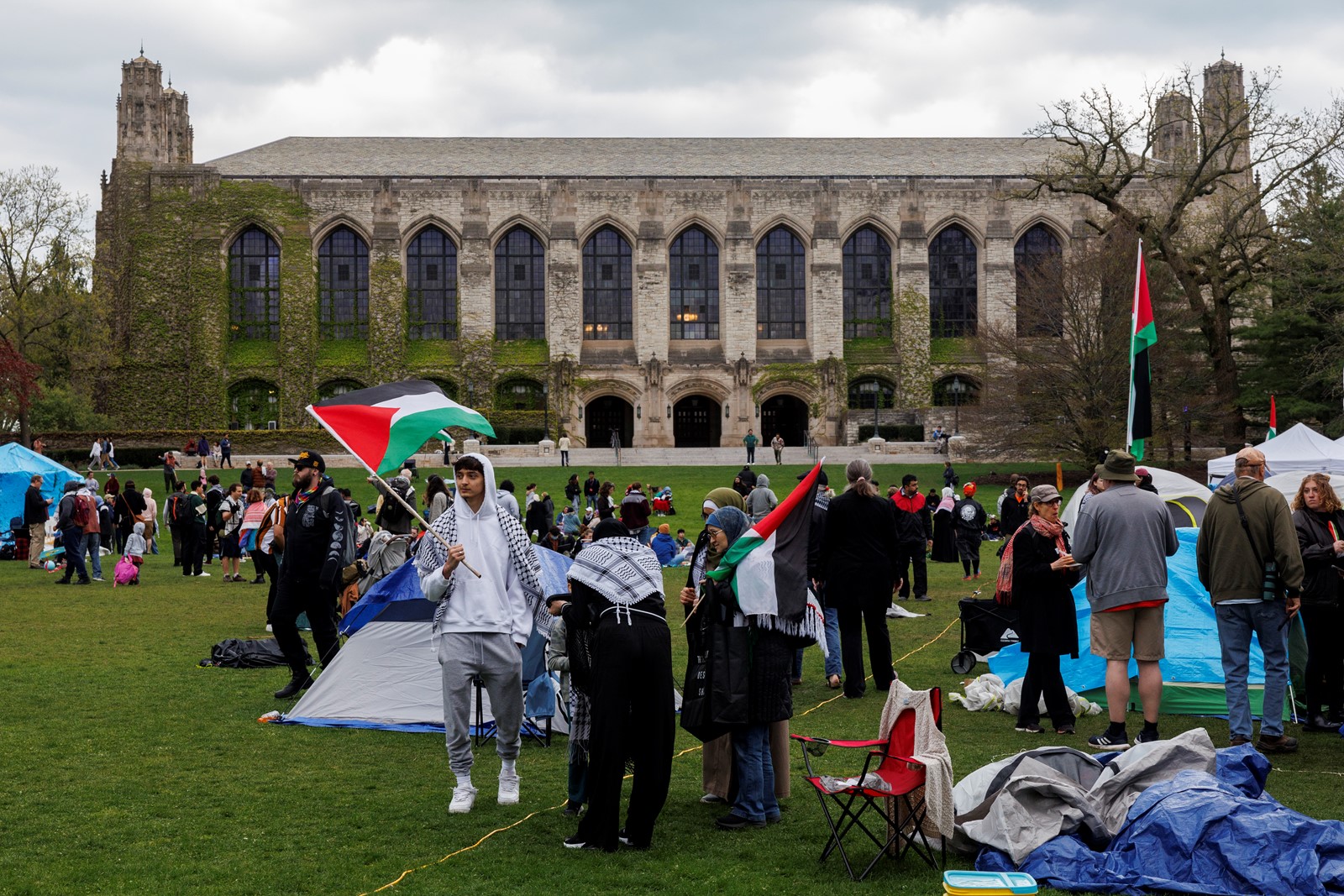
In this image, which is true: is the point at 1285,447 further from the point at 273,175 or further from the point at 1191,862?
the point at 273,175

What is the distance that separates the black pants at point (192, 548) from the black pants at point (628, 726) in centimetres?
1618

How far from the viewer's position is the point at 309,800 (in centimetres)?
681

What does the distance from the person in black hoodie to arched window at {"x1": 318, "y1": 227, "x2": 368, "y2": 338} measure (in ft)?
161

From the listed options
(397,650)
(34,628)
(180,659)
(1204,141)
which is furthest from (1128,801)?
(1204,141)

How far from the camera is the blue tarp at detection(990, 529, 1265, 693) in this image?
9.34m

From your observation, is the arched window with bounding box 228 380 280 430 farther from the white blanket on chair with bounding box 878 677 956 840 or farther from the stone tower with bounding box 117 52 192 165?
the white blanket on chair with bounding box 878 677 956 840

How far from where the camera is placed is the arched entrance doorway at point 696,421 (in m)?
55.5

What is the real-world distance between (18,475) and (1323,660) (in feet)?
75.5

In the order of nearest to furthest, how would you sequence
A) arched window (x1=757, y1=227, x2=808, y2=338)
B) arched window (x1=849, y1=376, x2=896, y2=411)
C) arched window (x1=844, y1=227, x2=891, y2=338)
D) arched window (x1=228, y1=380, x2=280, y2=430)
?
arched window (x1=228, y1=380, x2=280, y2=430), arched window (x1=849, y1=376, x2=896, y2=411), arched window (x1=757, y1=227, x2=808, y2=338), arched window (x1=844, y1=227, x2=891, y2=338)

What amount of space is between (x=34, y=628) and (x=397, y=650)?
23.0 ft

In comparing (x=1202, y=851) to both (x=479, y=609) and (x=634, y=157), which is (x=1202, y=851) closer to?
(x=479, y=609)

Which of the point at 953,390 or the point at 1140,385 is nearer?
the point at 1140,385

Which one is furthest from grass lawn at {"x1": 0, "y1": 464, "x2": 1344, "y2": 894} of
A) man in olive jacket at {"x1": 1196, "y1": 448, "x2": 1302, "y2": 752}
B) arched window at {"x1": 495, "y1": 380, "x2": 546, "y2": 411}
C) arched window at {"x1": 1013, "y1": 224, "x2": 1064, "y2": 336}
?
arched window at {"x1": 495, "y1": 380, "x2": 546, "y2": 411}

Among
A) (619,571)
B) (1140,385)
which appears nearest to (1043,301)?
(1140,385)
